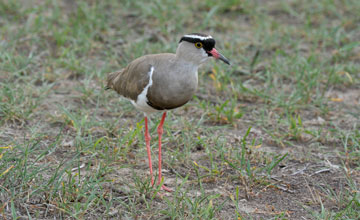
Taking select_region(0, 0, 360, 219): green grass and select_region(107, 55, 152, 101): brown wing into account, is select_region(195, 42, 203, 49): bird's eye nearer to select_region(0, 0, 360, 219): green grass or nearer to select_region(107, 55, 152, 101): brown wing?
select_region(107, 55, 152, 101): brown wing

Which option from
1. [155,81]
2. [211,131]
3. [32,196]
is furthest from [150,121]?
[32,196]

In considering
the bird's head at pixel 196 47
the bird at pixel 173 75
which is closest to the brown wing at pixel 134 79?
the bird at pixel 173 75

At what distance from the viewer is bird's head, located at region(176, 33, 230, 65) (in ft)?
13.0

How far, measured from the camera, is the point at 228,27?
7.31 metres

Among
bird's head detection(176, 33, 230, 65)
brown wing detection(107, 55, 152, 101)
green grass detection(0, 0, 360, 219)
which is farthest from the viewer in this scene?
brown wing detection(107, 55, 152, 101)

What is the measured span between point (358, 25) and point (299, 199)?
415 centimetres

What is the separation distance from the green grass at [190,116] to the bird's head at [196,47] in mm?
835

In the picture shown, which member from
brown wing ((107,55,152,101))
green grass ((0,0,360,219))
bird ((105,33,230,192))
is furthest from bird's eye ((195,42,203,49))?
green grass ((0,0,360,219))

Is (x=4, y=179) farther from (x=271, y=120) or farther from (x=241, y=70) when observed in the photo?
(x=241, y=70)

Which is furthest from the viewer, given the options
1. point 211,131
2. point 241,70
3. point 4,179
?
point 241,70

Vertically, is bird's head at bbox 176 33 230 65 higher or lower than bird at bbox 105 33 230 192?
higher

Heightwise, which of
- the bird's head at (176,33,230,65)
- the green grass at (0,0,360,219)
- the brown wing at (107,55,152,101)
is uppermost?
the bird's head at (176,33,230,65)

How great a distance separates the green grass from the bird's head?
Answer: 0.83 metres

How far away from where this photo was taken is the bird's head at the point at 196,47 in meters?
3.95
